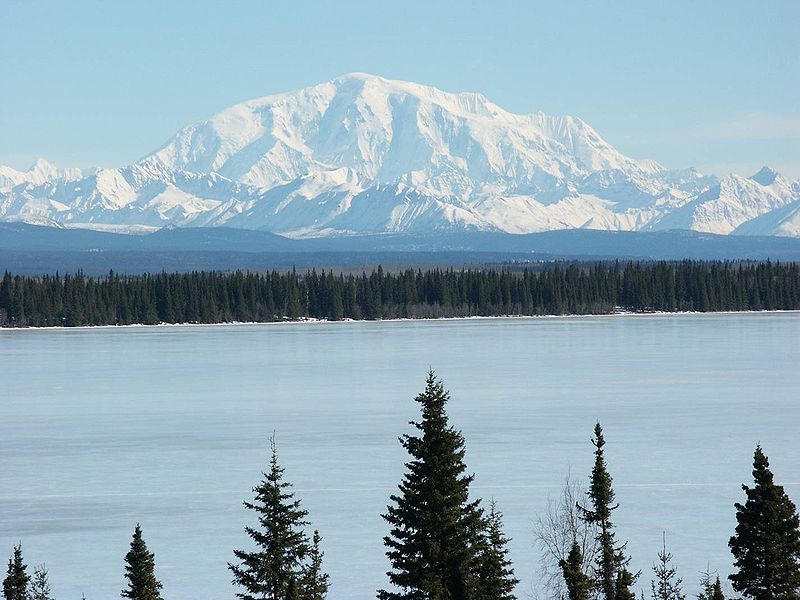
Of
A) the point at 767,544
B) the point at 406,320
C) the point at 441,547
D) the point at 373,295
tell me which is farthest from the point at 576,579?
the point at 373,295

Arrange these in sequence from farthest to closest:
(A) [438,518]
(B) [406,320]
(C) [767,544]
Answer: (B) [406,320] → (C) [767,544] → (A) [438,518]

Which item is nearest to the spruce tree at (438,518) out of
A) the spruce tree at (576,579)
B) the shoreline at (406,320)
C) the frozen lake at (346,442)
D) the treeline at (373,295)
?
the spruce tree at (576,579)

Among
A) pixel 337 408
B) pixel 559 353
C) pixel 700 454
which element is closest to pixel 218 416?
pixel 337 408

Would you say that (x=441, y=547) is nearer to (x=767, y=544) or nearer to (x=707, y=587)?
(x=767, y=544)

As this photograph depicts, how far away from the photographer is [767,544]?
19.1 metres

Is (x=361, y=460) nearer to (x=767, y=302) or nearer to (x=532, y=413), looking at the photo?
(x=532, y=413)

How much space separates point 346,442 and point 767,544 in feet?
84.2

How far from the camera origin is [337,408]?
5506cm

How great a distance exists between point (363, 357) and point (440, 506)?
68.7 meters

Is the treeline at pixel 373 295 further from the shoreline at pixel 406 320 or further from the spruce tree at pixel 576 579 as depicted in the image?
the spruce tree at pixel 576 579

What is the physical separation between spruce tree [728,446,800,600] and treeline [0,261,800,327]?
14196 centimetres

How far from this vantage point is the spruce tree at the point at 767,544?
18.9m

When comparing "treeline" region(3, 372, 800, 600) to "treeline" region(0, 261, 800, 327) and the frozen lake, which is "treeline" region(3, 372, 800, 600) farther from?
"treeline" region(0, 261, 800, 327)

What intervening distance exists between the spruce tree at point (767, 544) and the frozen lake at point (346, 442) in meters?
6.47
